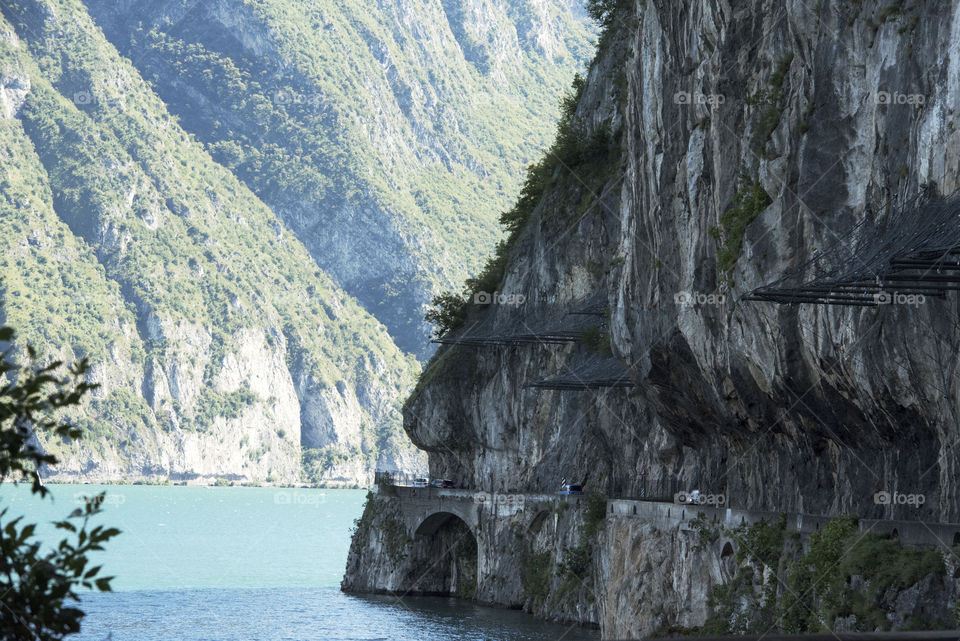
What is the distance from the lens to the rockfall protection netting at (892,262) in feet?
75.3

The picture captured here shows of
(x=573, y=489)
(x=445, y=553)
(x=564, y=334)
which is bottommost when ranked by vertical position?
(x=445, y=553)

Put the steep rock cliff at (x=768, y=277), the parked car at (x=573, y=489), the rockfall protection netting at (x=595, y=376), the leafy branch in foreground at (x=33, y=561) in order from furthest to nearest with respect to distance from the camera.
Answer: the parked car at (x=573, y=489) → the rockfall protection netting at (x=595, y=376) → the steep rock cliff at (x=768, y=277) → the leafy branch in foreground at (x=33, y=561)

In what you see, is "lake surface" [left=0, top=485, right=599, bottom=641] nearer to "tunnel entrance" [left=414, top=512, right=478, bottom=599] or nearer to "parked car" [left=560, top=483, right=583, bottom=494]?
"tunnel entrance" [left=414, top=512, right=478, bottom=599]

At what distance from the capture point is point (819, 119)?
1267 inches

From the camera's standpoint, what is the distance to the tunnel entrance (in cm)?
7838

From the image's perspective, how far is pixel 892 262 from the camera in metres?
23.2

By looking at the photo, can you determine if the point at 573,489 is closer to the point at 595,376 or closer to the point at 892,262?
the point at 595,376

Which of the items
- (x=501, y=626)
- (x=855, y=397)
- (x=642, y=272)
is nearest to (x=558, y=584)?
(x=501, y=626)

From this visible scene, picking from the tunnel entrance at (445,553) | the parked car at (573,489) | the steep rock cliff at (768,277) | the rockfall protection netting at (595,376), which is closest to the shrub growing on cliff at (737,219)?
the steep rock cliff at (768,277)

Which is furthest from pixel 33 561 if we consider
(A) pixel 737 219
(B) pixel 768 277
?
(A) pixel 737 219

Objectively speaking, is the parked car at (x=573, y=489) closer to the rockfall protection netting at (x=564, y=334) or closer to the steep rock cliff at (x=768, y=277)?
the steep rock cliff at (x=768, y=277)

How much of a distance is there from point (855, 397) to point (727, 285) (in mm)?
7128

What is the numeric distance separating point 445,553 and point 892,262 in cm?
5982

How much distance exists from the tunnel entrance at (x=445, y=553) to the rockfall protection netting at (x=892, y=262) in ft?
164
